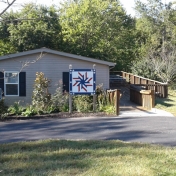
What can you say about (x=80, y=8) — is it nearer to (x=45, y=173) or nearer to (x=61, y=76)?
(x=61, y=76)

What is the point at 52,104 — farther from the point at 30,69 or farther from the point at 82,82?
the point at 30,69

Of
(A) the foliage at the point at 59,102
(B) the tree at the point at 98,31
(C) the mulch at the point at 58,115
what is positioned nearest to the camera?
(C) the mulch at the point at 58,115

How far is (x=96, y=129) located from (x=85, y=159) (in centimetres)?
482

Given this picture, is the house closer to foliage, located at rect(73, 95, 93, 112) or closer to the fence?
foliage, located at rect(73, 95, 93, 112)

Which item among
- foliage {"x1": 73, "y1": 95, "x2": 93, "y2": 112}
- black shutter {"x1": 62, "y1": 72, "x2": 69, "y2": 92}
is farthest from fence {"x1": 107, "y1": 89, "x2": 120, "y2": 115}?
black shutter {"x1": 62, "y1": 72, "x2": 69, "y2": 92}

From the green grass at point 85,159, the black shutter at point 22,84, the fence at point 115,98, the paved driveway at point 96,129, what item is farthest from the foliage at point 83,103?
the green grass at point 85,159

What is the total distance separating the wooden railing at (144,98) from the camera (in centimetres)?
1752

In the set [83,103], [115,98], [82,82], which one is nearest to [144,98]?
[115,98]

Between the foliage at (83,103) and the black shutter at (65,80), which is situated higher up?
the black shutter at (65,80)

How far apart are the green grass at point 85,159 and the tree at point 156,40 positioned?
74.7 ft

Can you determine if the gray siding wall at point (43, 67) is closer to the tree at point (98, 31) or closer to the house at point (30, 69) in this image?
the house at point (30, 69)

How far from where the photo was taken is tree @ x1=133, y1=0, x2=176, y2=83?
30547mm

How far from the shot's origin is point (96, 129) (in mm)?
11453

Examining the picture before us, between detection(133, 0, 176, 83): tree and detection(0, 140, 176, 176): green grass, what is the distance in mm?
22758
